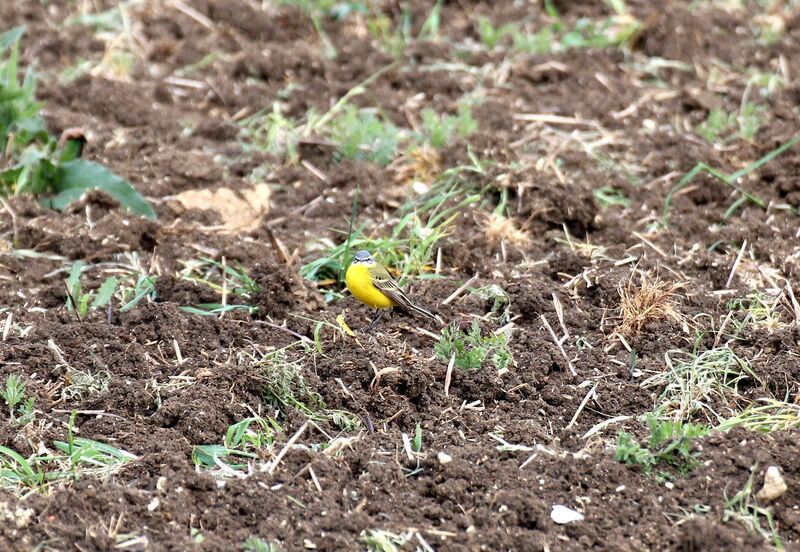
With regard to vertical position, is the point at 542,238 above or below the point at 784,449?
below

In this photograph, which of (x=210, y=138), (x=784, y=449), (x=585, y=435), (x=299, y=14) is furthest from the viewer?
(x=299, y=14)

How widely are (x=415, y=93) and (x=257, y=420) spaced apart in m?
3.46

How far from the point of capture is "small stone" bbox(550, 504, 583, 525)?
3361mm

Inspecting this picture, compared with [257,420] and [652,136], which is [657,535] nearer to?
[257,420]

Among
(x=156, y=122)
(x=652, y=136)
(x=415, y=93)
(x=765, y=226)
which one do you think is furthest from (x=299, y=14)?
(x=765, y=226)

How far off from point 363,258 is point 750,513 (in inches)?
78.1

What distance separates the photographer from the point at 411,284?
193 inches

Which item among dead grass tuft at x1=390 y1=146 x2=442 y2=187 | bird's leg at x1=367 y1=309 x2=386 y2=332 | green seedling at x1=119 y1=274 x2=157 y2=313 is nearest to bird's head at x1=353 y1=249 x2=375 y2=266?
bird's leg at x1=367 y1=309 x2=386 y2=332

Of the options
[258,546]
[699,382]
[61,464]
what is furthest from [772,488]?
[61,464]

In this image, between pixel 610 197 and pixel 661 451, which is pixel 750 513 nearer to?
pixel 661 451

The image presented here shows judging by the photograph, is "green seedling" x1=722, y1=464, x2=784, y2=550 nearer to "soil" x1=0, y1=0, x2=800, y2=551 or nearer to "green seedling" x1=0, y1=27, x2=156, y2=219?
"soil" x1=0, y1=0, x2=800, y2=551

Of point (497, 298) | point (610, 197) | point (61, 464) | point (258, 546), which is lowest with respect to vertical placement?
point (610, 197)

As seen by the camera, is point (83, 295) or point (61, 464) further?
point (83, 295)

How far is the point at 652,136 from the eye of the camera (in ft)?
20.6
